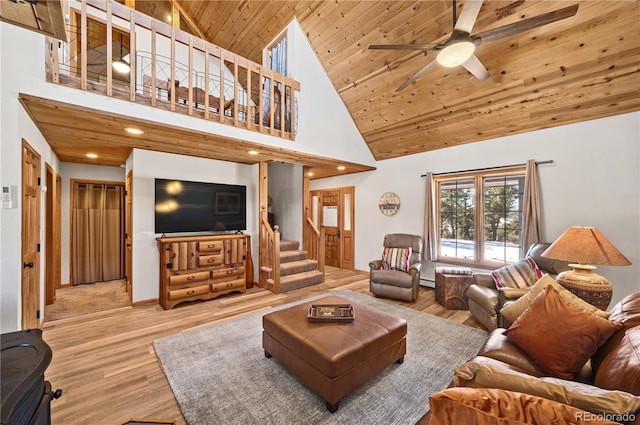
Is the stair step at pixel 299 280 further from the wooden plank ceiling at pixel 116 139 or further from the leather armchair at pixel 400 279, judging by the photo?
the wooden plank ceiling at pixel 116 139

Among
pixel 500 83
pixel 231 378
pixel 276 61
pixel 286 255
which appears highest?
pixel 276 61

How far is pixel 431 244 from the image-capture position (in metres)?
4.59

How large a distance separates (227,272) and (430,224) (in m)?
3.69

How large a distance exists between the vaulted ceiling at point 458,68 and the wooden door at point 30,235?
4.01 m

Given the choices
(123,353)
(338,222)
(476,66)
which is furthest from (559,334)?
(338,222)

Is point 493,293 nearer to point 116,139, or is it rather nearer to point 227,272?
point 227,272

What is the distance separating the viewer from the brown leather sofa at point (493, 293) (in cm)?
273

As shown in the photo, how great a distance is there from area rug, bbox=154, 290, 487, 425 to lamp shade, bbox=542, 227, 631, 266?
3.99 feet

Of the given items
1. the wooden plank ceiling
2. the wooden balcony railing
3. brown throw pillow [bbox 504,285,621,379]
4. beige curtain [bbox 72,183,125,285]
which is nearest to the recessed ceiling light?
the wooden plank ceiling

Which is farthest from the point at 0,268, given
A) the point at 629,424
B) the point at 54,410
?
the point at 629,424

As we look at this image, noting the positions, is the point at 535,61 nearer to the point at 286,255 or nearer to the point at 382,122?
the point at 382,122

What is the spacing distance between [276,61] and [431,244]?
14.9 feet

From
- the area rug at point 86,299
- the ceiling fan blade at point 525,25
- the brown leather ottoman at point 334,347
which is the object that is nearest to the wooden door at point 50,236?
the area rug at point 86,299

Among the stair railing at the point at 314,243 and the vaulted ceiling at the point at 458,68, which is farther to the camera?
the stair railing at the point at 314,243
